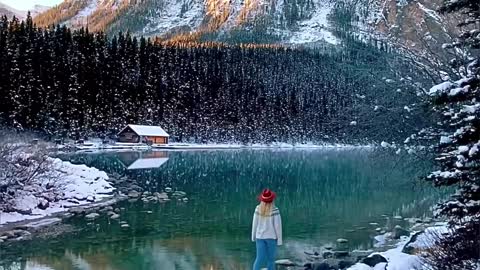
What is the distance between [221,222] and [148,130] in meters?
57.8

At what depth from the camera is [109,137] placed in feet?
244

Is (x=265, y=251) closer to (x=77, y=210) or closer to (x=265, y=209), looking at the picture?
(x=265, y=209)

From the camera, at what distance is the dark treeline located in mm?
63656

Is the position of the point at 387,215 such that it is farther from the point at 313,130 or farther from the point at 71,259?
the point at 313,130

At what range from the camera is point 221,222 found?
20.9m

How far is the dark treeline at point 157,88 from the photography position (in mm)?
63656

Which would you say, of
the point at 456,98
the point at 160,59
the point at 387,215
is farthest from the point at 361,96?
the point at 160,59

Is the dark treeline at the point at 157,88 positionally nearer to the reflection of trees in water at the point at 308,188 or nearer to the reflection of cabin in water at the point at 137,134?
the reflection of cabin in water at the point at 137,134

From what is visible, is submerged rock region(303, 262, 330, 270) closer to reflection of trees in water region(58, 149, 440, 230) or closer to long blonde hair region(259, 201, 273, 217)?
reflection of trees in water region(58, 149, 440, 230)

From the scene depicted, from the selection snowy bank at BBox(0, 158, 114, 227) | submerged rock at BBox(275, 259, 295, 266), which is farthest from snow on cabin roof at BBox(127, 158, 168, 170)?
submerged rock at BBox(275, 259, 295, 266)

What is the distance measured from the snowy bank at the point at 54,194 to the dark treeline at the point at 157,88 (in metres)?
15.9

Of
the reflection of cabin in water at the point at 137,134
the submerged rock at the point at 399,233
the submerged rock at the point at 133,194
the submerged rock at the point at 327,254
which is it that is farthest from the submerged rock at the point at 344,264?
the reflection of cabin in water at the point at 137,134

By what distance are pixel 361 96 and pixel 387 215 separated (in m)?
11.6

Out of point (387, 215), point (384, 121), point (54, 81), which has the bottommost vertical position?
point (387, 215)
